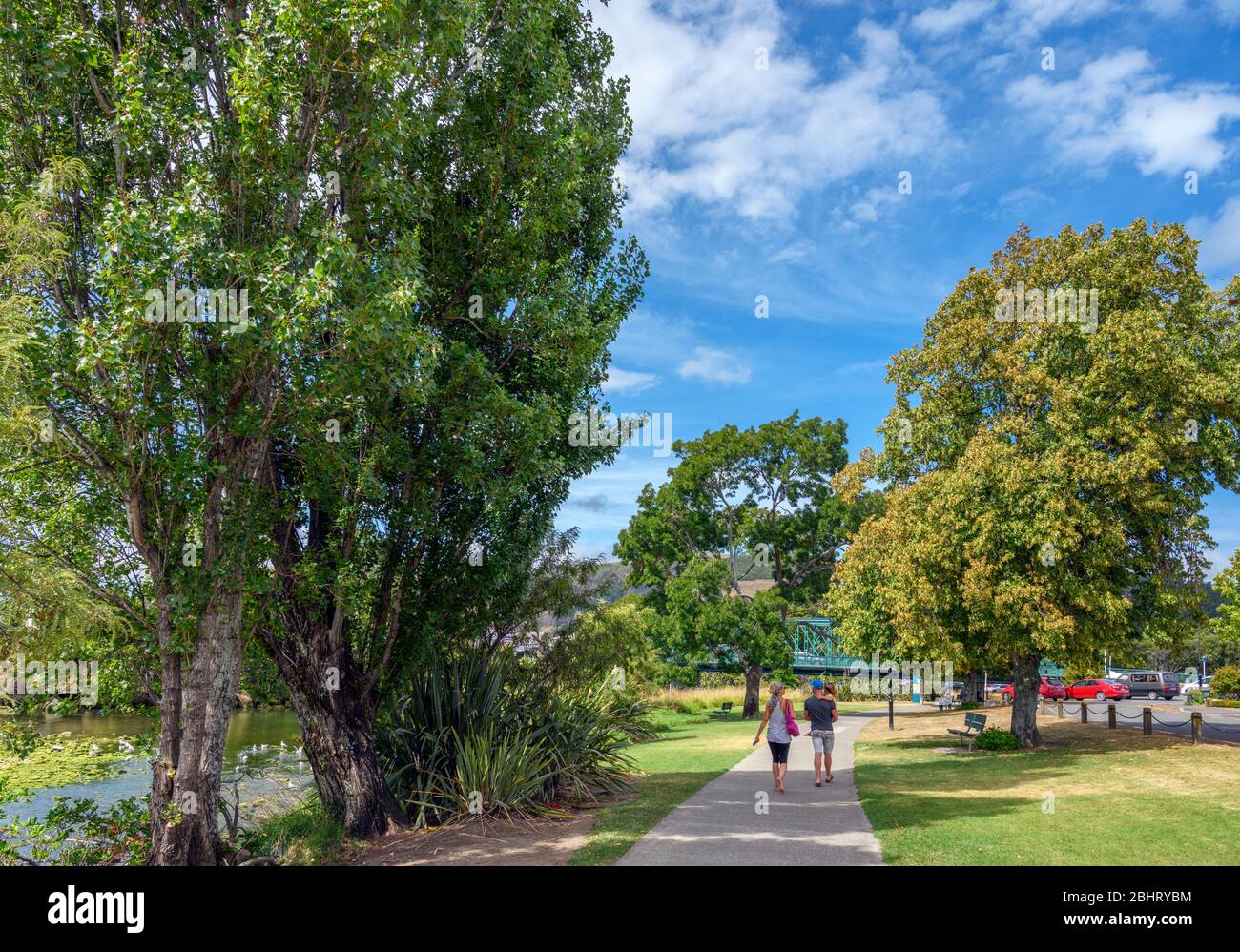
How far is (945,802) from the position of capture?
12.0 meters

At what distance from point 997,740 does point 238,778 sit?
16919mm

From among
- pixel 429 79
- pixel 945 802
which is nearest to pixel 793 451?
pixel 945 802

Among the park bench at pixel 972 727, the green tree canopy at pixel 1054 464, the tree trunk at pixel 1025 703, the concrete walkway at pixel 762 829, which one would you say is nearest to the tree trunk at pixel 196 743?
the concrete walkway at pixel 762 829

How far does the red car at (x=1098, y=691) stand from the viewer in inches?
1674

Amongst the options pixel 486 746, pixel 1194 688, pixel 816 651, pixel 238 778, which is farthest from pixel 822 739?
pixel 1194 688

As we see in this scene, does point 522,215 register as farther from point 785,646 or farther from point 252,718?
point 252,718

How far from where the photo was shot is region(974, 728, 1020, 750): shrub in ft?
63.5

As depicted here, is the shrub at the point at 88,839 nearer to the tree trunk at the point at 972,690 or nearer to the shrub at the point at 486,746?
the shrub at the point at 486,746

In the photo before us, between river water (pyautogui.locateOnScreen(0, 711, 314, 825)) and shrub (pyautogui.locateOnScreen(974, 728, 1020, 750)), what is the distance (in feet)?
51.4

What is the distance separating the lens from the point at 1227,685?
42.2 metres

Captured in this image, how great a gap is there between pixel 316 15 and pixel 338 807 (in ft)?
31.4

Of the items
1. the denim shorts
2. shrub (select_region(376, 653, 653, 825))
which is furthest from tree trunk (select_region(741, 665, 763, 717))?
shrub (select_region(376, 653, 653, 825))

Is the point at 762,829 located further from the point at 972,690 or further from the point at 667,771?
the point at 972,690
